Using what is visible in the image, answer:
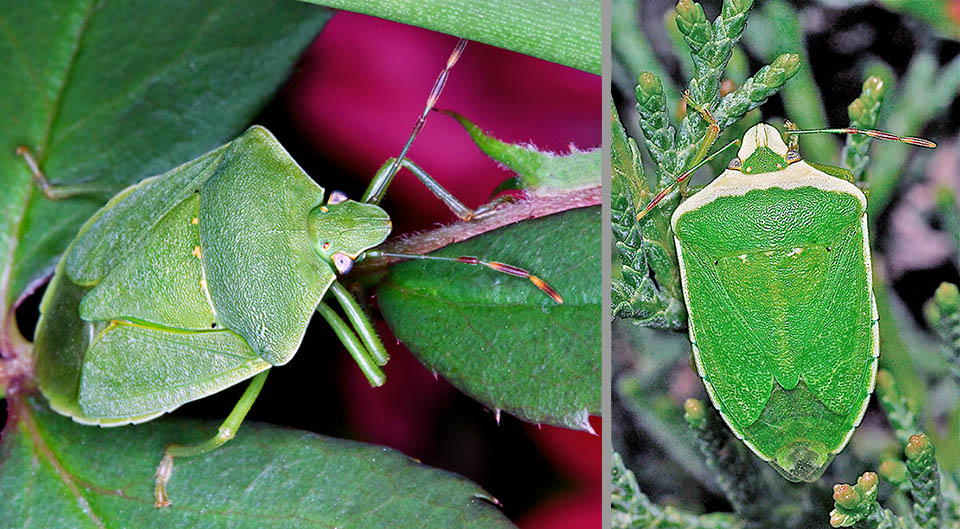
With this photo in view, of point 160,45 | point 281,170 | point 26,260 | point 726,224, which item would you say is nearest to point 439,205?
point 281,170

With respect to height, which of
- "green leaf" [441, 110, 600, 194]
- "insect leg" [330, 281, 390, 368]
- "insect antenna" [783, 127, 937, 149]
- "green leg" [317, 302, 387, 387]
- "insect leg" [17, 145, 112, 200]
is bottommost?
"insect leg" [17, 145, 112, 200]

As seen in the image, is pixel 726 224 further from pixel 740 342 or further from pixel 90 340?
pixel 90 340

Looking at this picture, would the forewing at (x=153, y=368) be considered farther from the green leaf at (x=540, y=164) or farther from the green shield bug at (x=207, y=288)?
the green leaf at (x=540, y=164)

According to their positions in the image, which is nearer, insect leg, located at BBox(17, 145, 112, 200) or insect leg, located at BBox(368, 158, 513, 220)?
insect leg, located at BBox(368, 158, 513, 220)

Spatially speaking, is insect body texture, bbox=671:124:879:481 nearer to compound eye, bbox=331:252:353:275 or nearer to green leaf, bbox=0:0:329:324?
compound eye, bbox=331:252:353:275

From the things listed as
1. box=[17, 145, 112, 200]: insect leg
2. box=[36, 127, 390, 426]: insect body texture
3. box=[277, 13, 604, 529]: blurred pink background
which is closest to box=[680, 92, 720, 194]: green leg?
box=[277, 13, 604, 529]: blurred pink background

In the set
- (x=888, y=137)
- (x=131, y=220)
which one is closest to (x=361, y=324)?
(x=131, y=220)

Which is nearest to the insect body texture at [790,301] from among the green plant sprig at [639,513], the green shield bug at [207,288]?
the green plant sprig at [639,513]
